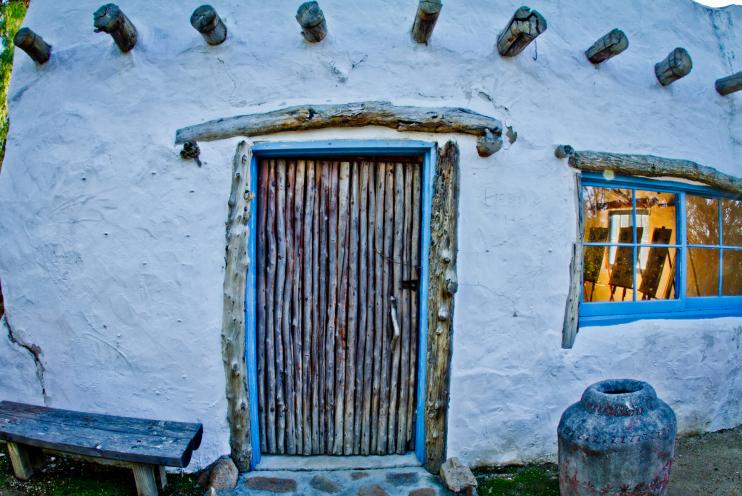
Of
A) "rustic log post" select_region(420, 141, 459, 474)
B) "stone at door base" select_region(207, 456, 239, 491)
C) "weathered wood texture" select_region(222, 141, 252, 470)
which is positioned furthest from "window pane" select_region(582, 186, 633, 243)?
"stone at door base" select_region(207, 456, 239, 491)

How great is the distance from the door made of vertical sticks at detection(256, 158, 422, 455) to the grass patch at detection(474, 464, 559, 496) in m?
0.61

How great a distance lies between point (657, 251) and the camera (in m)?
3.78

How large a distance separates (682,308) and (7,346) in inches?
206

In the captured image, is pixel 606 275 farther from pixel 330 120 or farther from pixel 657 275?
pixel 330 120

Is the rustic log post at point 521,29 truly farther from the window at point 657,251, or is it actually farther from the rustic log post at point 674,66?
the rustic log post at point 674,66

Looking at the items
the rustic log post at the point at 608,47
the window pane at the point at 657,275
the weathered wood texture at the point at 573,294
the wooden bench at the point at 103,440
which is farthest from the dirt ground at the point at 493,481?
the rustic log post at the point at 608,47

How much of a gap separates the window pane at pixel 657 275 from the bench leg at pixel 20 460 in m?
4.52

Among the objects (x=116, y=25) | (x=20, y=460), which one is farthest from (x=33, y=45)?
(x=20, y=460)

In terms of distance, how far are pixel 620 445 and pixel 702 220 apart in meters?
2.57

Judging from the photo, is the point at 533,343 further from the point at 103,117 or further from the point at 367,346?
the point at 103,117

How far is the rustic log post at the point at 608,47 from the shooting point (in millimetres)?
3092

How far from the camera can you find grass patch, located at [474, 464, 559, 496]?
2.95 metres

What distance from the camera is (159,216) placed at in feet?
9.96

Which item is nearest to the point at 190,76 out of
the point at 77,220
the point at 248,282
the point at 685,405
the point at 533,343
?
the point at 77,220
